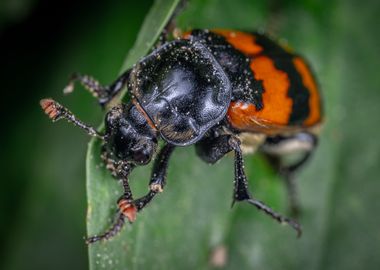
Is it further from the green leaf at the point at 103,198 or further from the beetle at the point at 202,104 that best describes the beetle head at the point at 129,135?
the green leaf at the point at 103,198

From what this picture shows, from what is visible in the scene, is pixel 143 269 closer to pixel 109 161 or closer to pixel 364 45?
pixel 109 161

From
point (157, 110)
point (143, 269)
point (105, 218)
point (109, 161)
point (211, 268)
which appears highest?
point (157, 110)

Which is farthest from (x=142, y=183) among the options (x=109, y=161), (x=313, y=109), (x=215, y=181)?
(x=313, y=109)

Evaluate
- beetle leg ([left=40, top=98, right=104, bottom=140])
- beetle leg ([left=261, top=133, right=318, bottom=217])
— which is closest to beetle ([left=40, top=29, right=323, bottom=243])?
beetle leg ([left=40, top=98, right=104, bottom=140])

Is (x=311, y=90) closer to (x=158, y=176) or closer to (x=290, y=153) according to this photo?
(x=290, y=153)

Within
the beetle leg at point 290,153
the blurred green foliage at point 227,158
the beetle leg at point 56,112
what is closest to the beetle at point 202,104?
the beetle leg at point 56,112

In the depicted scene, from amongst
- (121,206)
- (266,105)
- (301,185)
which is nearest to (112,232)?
(121,206)
